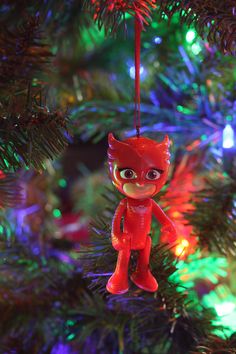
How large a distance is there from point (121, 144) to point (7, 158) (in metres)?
0.09

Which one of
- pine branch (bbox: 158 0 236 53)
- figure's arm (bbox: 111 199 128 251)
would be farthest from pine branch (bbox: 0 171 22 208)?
pine branch (bbox: 158 0 236 53)

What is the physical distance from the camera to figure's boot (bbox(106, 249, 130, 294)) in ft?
1.19

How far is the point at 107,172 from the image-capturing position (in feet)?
1.38

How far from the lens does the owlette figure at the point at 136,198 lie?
0.35 meters

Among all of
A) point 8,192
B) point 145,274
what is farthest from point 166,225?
point 8,192

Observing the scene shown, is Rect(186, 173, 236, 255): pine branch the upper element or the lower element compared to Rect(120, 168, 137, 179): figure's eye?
lower

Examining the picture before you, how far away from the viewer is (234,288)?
0.73 m

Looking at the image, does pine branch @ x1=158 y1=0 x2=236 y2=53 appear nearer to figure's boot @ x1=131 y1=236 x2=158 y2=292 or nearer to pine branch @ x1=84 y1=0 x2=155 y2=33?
pine branch @ x1=84 y1=0 x2=155 y2=33

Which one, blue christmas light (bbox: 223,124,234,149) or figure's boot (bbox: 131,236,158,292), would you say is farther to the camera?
blue christmas light (bbox: 223,124,234,149)

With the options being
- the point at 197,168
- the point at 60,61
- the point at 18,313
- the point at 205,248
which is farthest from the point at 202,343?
the point at 60,61

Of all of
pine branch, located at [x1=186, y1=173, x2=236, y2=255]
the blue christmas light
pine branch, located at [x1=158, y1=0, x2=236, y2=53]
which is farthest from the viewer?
the blue christmas light

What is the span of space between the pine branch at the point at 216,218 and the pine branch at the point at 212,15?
7.5 inches

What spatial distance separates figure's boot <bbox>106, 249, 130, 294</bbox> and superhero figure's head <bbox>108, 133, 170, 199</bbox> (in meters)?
0.05

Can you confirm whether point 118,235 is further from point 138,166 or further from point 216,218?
point 216,218
